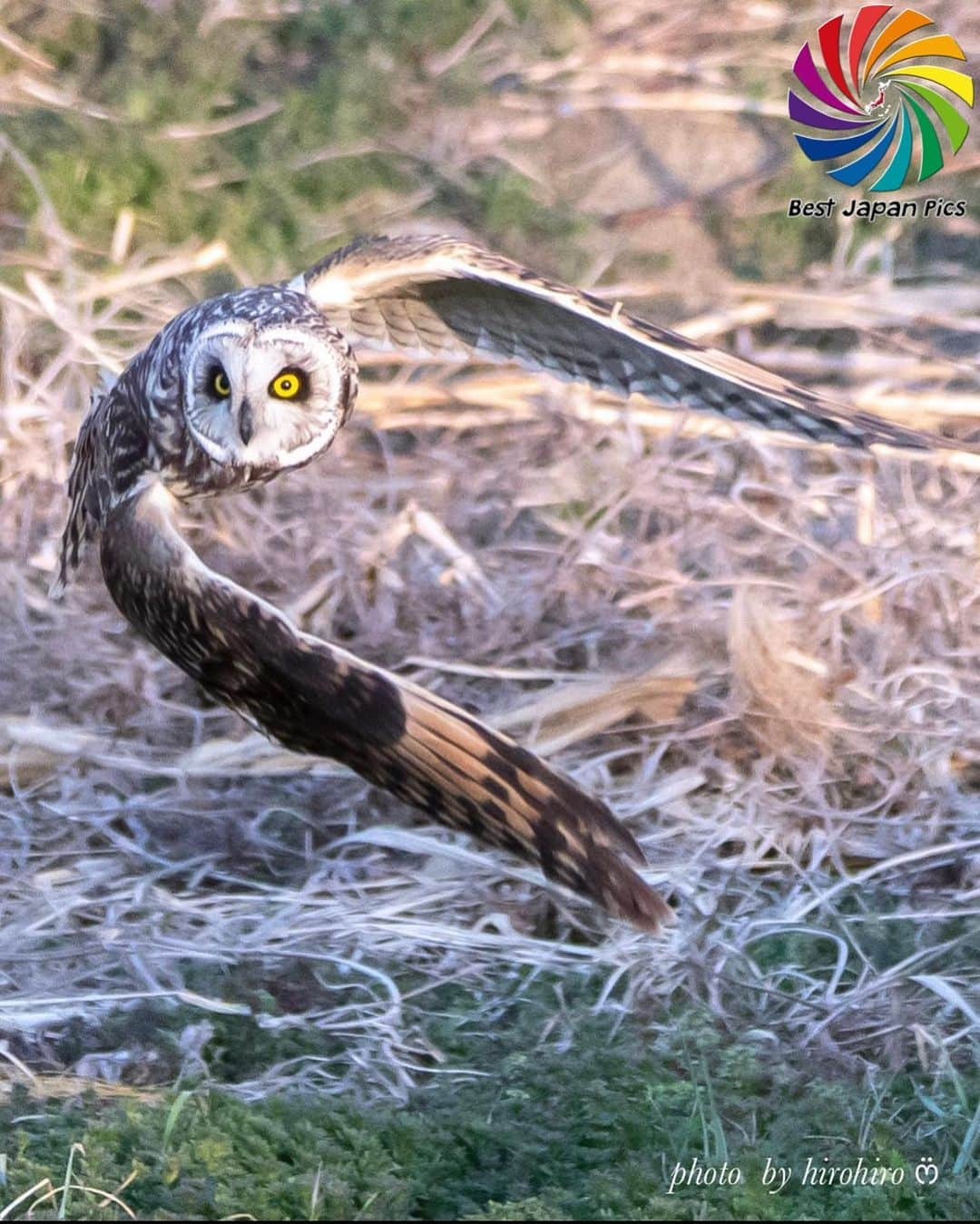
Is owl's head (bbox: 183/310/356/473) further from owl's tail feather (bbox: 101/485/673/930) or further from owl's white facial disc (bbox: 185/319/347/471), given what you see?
owl's tail feather (bbox: 101/485/673/930)

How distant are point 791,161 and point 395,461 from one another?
6.60ft

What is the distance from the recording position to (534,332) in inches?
135

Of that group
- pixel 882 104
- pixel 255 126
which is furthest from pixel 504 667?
pixel 255 126

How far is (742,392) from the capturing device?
122 inches

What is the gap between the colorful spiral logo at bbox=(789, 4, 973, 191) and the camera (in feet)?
17.8

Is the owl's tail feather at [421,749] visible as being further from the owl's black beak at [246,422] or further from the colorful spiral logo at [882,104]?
the colorful spiral logo at [882,104]

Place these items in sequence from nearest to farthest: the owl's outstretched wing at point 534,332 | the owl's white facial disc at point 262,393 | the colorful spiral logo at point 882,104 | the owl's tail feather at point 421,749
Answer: the owl's tail feather at point 421,749 → the owl's outstretched wing at point 534,332 → the owl's white facial disc at point 262,393 → the colorful spiral logo at point 882,104

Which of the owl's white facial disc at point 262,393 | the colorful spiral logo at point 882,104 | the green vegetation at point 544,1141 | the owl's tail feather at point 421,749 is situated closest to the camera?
the green vegetation at point 544,1141

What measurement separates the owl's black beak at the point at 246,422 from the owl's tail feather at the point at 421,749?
453mm

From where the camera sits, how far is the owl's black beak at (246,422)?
122 inches

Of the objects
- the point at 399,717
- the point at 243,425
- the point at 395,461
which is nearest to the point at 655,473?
the point at 395,461

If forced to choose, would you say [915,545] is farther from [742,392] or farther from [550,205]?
[550,205]

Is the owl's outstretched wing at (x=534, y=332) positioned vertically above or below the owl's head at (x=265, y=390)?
above

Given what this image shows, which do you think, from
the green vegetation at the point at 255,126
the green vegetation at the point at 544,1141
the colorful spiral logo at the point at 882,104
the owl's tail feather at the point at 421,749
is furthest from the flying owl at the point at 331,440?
the colorful spiral logo at the point at 882,104
